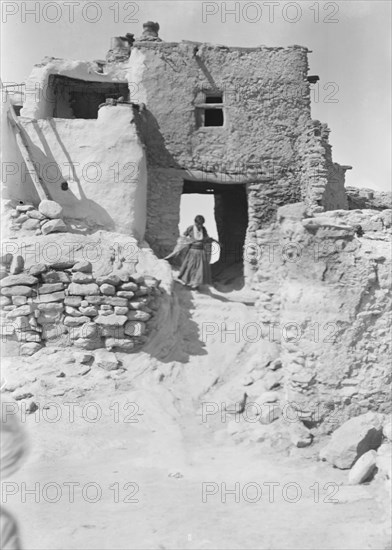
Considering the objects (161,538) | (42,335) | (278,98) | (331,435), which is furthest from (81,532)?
(278,98)

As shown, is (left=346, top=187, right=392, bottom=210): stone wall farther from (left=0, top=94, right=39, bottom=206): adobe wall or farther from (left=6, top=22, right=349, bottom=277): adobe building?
(left=0, top=94, right=39, bottom=206): adobe wall

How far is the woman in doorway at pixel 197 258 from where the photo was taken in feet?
34.2

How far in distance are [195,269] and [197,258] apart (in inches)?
8.6

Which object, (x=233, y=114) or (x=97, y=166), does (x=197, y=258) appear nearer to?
(x=97, y=166)

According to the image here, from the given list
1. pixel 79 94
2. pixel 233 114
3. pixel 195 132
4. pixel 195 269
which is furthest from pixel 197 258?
pixel 79 94

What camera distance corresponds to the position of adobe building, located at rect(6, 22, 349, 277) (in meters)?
11.1

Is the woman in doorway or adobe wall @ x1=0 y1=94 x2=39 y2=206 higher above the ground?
adobe wall @ x1=0 y1=94 x2=39 y2=206

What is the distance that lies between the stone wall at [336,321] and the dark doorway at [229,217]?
21.3 feet

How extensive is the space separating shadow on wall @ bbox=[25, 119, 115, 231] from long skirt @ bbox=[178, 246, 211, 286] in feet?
5.06

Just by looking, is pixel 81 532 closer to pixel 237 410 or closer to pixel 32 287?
pixel 237 410

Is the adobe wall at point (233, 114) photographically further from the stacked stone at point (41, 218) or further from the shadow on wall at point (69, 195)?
the stacked stone at point (41, 218)

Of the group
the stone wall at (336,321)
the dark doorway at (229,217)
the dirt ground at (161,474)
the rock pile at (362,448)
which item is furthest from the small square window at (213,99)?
the rock pile at (362,448)

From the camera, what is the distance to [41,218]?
10.0 meters

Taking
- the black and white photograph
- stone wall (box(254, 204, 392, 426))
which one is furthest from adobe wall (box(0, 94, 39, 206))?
stone wall (box(254, 204, 392, 426))
